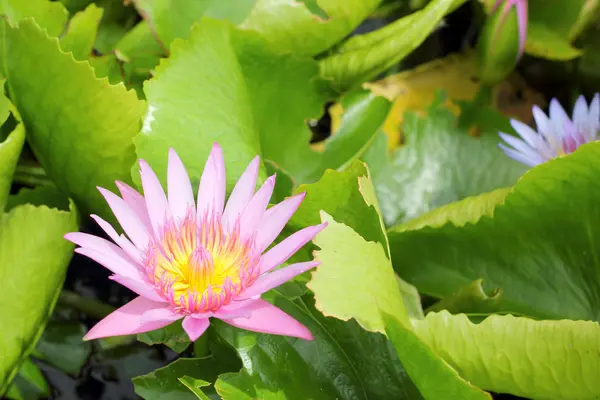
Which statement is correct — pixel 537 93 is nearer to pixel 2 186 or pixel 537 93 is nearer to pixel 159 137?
pixel 159 137

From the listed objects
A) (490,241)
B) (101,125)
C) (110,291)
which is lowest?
(110,291)

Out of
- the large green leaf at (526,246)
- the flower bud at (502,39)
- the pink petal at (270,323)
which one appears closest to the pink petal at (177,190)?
the pink petal at (270,323)

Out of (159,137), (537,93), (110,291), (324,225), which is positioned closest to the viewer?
(324,225)

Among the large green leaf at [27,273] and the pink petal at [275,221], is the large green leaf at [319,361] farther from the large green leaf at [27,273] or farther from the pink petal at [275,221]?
the large green leaf at [27,273]

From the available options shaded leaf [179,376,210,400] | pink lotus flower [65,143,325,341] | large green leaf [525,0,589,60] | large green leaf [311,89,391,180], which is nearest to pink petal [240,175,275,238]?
pink lotus flower [65,143,325,341]

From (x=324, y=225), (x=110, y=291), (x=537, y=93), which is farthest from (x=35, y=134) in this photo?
(x=537, y=93)
